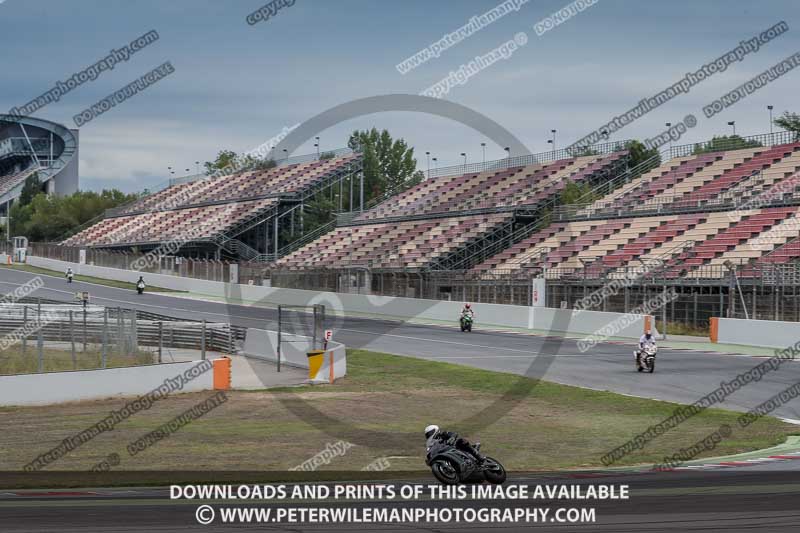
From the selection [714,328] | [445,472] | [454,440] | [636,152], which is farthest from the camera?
[636,152]

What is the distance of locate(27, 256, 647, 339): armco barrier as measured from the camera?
44.2 metres

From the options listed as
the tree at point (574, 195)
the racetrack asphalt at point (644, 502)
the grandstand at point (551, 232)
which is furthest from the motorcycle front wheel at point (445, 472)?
the tree at point (574, 195)

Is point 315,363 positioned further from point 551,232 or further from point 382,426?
point 551,232

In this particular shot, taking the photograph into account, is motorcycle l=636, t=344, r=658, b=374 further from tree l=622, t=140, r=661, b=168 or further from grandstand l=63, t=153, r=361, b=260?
grandstand l=63, t=153, r=361, b=260

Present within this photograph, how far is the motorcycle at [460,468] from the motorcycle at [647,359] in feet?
58.1

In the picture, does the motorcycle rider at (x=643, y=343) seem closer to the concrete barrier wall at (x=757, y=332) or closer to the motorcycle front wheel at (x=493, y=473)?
the concrete barrier wall at (x=757, y=332)

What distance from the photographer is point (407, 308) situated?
5541cm

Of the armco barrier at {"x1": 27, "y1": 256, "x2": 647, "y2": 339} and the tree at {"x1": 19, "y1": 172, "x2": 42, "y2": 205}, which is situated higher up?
the tree at {"x1": 19, "y1": 172, "x2": 42, "y2": 205}

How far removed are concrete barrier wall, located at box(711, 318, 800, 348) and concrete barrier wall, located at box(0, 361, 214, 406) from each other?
20.4m

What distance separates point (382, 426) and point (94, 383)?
8328mm

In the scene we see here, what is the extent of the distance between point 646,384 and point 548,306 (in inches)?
819

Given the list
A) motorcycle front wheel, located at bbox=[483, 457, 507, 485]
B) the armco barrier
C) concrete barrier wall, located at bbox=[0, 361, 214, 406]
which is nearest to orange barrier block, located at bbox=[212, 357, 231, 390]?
concrete barrier wall, located at bbox=[0, 361, 214, 406]

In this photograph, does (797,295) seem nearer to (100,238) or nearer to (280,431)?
(280,431)

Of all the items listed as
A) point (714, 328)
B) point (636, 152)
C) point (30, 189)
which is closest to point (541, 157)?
point (636, 152)
